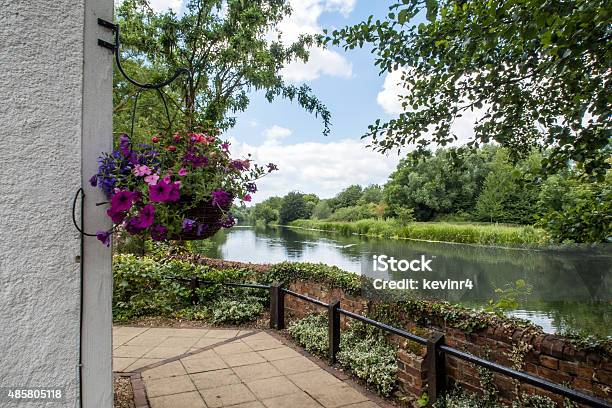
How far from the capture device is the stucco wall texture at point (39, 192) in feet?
3.92

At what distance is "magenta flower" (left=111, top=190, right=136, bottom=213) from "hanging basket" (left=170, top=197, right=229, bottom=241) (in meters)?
0.27

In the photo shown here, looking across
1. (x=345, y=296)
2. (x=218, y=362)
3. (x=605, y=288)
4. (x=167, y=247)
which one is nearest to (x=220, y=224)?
(x=218, y=362)

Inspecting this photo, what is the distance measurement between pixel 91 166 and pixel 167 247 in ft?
21.1

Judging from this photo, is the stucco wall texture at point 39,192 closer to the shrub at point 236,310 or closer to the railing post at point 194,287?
the shrub at point 236,310

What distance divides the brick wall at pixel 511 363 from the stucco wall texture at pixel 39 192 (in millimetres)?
2308

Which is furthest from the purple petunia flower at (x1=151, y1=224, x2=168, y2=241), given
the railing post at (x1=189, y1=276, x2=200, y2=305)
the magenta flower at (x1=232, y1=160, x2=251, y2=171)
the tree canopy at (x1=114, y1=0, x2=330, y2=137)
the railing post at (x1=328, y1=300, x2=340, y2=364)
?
the tree canopy at (x1=114, y1=0, x2=330, y2=137)

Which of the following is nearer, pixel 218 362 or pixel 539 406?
pixel 539 406

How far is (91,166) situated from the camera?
1303mm

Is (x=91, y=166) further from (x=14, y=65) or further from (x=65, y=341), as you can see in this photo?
(x=65, y=341)

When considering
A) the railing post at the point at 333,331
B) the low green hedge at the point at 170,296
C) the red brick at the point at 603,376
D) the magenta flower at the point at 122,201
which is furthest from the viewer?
the low green hedge at the point at 170,296

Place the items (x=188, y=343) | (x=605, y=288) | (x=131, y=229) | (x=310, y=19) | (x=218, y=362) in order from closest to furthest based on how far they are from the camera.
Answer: (x=131, y=229)
(x=218, y=362)
(x=188, y=343)
(x=605, y=288)
(x=310, y=19)

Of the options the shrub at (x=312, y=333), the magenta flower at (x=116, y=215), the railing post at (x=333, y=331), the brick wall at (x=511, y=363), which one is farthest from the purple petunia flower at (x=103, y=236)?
the shrub at (x=312, y=333)

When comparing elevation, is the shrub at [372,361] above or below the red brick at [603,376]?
below
